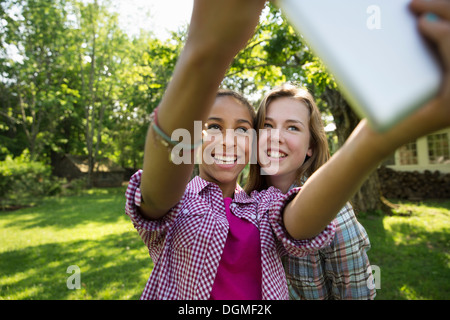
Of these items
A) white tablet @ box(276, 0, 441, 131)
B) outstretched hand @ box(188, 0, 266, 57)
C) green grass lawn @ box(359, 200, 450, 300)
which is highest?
outstretched hand @ box(188, 0, 266, 57)

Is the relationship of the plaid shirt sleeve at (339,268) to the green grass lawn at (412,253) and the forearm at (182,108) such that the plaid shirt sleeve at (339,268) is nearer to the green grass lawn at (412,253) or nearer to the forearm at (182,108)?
the forearm at (182,108)

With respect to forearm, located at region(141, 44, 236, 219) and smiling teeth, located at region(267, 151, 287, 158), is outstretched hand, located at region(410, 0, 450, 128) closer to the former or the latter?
forearm, located at region(141, 44, 236, 219)

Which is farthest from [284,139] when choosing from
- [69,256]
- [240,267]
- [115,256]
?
[69,256]

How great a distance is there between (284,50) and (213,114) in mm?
5659

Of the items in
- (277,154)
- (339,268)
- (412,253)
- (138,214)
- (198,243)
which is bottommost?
(412,253)

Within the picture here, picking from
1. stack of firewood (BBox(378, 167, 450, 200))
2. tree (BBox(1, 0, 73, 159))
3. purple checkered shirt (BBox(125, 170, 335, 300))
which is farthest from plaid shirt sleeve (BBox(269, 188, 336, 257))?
tree (BBox(1, 0, 73, 159))

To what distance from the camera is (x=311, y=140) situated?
1861 mm

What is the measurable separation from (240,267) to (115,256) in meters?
5.99

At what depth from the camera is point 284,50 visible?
6.63m

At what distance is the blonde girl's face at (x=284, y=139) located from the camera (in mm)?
1697

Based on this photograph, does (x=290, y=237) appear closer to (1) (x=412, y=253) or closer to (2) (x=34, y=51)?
(1) (x=412, y=253)

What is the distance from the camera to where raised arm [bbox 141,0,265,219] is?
2.00ft

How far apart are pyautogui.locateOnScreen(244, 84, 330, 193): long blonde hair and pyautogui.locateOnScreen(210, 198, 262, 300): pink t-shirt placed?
51 cm

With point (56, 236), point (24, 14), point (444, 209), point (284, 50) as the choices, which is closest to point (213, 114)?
point (284, 50)
